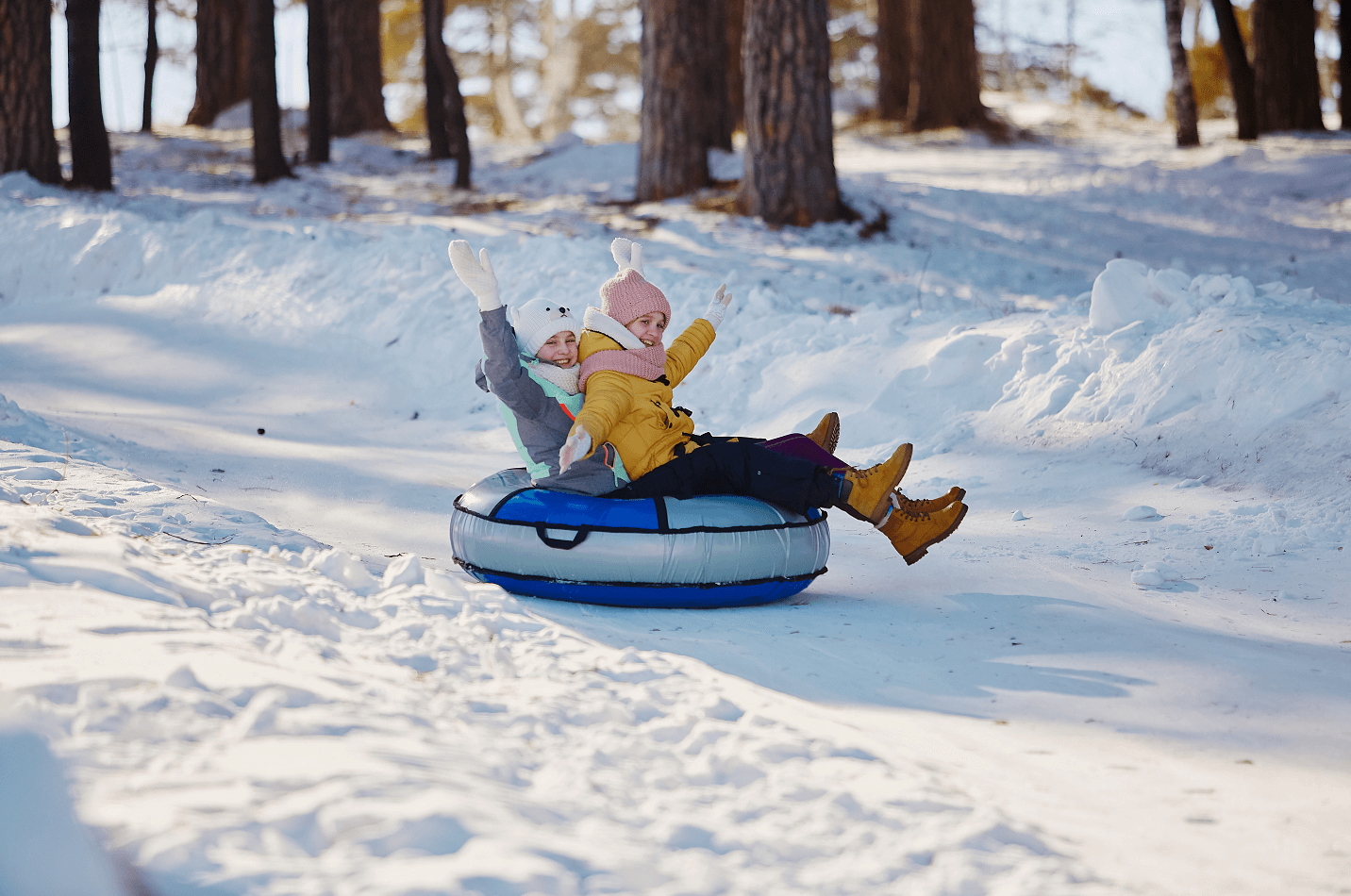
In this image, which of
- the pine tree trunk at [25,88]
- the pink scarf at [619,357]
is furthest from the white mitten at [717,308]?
the pine tree trunk at [25,88]

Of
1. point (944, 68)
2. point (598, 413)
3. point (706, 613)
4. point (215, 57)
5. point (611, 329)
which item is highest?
point (215, 57)

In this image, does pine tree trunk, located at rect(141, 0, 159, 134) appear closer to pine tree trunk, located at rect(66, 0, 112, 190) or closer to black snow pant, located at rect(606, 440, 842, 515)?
pine tree trunk, located at rect(66, 0, 112, 190)

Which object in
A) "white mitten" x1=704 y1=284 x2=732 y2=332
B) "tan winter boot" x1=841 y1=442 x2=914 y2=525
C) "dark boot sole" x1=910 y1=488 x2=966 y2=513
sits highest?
"white mitten" x1=704 y1=284 x2=732 y2=332

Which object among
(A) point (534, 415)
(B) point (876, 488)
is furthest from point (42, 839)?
(B) point (876, 488)

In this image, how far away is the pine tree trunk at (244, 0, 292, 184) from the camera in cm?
1452

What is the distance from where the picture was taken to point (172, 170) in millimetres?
15930

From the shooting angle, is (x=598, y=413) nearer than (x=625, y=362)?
Yes

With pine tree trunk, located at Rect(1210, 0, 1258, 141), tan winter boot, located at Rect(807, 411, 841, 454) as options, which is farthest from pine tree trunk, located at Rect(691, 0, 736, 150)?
tan winter boot, located at Rect(807, 411, 841, 454)

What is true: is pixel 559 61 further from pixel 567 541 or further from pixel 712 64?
pixel 567 541

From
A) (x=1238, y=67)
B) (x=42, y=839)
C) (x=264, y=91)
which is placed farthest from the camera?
(x=1238, y=67)

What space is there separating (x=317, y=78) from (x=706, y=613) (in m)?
14.4

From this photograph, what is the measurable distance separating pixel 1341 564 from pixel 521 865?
384 centimetres

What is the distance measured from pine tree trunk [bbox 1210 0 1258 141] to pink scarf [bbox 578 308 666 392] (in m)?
14.9

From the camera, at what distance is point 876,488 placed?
4.61 metres
